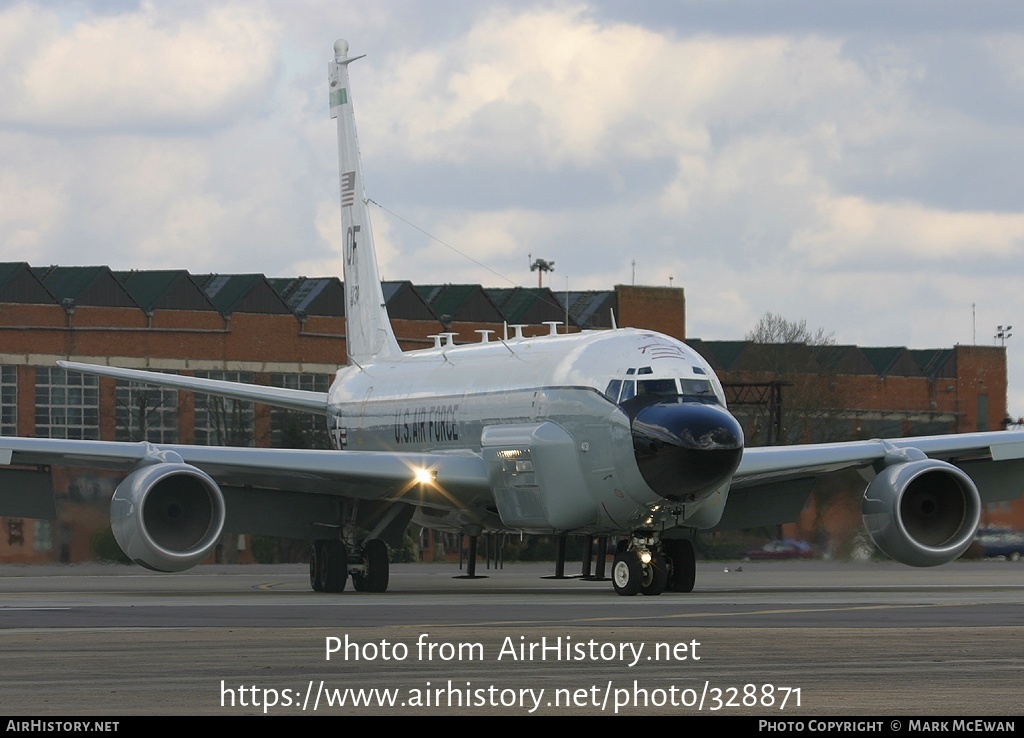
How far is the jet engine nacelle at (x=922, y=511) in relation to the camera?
3002 centimetres

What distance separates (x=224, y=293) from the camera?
7725 cm

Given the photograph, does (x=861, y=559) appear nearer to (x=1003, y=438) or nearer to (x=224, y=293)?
(x=1003, y=438)

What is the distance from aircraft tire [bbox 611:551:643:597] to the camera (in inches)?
1094

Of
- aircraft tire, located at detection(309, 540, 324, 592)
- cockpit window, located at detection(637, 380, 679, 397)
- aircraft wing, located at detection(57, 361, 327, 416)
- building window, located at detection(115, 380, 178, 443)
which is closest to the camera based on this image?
cockpit window, located at detection(637, 380, 679, 397)

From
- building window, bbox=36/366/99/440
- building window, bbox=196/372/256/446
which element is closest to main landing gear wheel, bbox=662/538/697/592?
building window, bbox=196/372/256/446

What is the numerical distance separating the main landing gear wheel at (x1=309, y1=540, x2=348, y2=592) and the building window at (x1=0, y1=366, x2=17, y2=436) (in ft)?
122

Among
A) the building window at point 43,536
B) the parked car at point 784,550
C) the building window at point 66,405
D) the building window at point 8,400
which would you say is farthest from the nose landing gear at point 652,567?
the building window at point 8,400

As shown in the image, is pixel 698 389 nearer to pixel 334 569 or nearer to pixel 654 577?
pixel 654 577

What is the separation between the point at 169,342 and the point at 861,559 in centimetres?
4063

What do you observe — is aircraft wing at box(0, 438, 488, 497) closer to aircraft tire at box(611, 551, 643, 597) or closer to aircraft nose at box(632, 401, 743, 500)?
aircraft tire at box(611, 551, 643, 597)

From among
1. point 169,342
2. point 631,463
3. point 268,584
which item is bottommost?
point 268,584

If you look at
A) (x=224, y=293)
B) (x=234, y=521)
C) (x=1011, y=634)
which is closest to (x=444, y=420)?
(x=234, y=521)

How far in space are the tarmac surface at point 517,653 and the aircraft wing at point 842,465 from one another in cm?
219

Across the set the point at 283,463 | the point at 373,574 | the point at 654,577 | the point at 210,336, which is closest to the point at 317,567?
the point at 373,574
